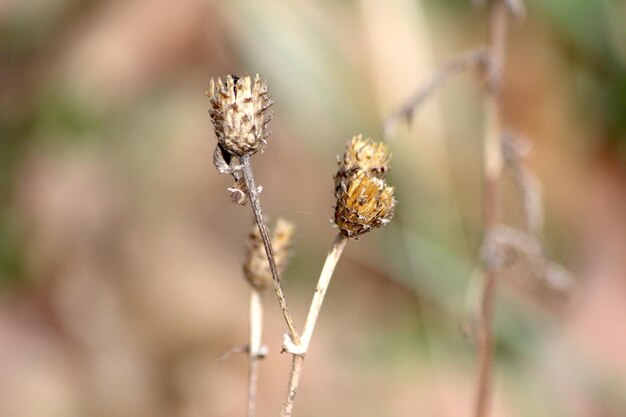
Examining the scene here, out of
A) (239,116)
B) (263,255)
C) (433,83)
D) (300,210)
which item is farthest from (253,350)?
(300,210)

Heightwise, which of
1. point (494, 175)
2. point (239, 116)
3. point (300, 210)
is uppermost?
point (300, 210)

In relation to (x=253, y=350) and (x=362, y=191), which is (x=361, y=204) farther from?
(x=253, y=350)

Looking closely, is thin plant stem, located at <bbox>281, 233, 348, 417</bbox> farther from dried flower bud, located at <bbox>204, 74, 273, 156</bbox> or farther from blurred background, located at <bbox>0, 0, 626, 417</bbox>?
blurred background, located at <bbox>0, 0, 626, 417</bbox>

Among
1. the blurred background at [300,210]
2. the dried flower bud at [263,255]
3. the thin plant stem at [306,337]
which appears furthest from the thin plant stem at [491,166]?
the blurred background at [300,210]

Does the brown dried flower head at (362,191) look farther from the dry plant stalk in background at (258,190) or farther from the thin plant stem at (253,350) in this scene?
→ the thin plant stem at (253,350)

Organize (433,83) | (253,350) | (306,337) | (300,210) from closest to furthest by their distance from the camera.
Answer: (306,337), (253,350), (433,83), (300,210)

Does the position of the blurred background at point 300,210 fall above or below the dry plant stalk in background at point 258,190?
above

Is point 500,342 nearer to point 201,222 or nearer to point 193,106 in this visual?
point 201,222

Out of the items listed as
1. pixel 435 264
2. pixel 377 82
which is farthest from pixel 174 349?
pixel 377 82
